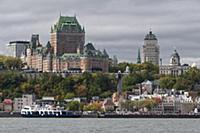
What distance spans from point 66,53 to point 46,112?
52.5m

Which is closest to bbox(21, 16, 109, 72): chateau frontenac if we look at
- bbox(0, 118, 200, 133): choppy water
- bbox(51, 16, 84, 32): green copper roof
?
bbox(51, 16, 84, 32): green copper roof

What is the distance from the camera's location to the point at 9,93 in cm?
15575

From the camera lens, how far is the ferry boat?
433ft

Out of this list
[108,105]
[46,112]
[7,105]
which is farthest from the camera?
[7,105]

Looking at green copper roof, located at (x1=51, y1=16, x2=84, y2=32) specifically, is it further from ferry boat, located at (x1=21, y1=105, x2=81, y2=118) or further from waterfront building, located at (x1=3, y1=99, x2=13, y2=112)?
ferry boat, located at (x1=21, y1=105, x2=81, y2=118)

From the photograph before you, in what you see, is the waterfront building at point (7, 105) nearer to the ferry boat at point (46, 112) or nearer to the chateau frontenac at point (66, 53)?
the ferry boat at point (46, 112)

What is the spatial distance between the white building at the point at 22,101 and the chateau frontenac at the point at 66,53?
25.8 metres

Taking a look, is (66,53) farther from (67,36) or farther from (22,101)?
(22,101)

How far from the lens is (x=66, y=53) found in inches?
7323

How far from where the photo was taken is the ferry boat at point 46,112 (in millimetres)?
132125

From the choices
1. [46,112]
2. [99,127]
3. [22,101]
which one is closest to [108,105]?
[22,101]

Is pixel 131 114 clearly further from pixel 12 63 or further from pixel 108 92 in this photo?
pixel 12 63

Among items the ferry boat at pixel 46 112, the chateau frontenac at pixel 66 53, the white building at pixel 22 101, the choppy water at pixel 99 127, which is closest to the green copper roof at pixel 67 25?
the chateau frontenac at pixel 66 53

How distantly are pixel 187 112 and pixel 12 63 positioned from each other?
147ft
